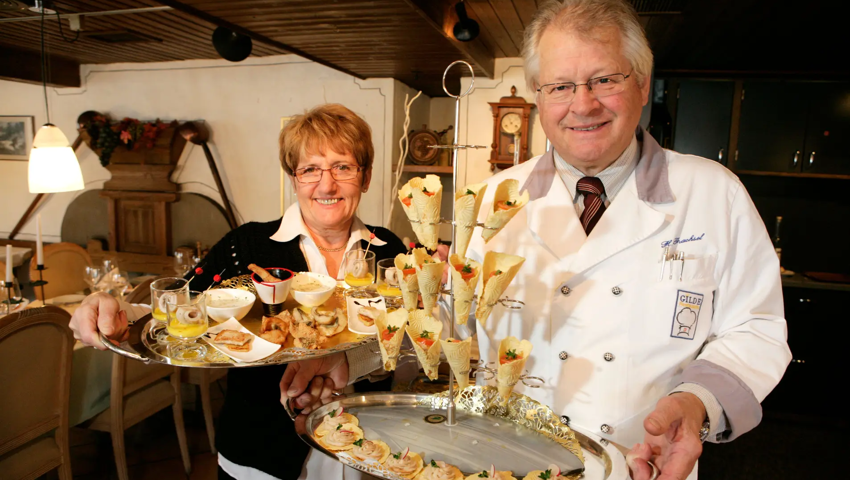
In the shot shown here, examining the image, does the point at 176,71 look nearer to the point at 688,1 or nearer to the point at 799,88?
the point at 688,1

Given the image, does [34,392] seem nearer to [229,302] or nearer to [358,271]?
[229,302]

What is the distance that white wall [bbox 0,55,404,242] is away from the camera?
17.7ft

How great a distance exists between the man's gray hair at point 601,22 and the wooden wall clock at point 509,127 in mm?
3509

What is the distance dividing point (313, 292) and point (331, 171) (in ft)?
1.76

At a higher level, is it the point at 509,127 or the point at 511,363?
the point at 509,127

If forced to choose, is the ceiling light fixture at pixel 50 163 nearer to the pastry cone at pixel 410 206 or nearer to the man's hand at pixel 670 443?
the pastry cone at pixel 410 206

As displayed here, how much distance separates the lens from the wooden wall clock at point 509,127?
4836 millimetres

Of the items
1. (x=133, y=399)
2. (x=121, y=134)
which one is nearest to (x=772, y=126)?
(x=133, y=399)

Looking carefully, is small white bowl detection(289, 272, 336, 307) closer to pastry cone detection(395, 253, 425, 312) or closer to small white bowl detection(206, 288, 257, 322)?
small white bowl detection(206, 288, 257, 322)

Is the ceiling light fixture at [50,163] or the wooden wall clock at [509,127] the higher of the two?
the wooden wall clock at [509,127]

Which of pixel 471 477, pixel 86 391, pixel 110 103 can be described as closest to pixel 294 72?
pixel 110 103

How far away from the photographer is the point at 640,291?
1.36 metres

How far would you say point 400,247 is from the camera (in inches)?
88.5

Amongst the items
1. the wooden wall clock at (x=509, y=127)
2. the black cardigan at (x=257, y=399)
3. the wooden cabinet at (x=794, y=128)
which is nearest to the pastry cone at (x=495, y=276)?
the black cardigan at (x=257, y=399)
